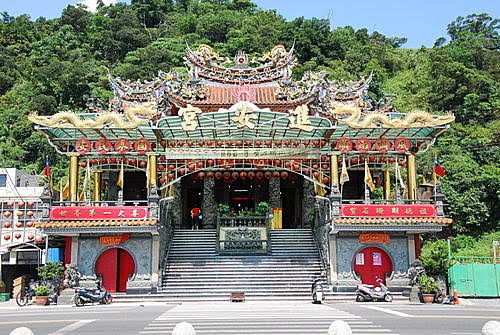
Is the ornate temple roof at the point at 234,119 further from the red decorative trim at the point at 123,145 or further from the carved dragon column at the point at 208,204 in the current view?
the carved dragon column at the point at 208,204

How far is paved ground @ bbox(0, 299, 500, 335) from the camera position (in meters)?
9.88

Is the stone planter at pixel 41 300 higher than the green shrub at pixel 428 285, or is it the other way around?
the green shrub at pixel 428 285

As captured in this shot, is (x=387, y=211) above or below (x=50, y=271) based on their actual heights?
above

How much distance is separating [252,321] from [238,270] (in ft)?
27.4

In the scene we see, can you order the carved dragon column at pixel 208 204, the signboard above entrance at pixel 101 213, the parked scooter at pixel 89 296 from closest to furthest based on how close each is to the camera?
the parked scooter at pixel 89 296, the signboard above entrance at pixel 101 213, the carved dragon column at pixel 208 204

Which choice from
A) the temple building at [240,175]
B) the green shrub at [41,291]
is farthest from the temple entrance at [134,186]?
the green shrub at [41,291]

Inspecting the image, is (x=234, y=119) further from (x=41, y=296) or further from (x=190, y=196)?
(x=41, y=296)

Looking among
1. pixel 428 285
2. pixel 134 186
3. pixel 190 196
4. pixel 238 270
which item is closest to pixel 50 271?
pixel 238 270

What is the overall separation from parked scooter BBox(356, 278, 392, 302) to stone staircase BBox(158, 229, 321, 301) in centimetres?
187

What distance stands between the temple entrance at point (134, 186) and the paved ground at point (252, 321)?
10.3m

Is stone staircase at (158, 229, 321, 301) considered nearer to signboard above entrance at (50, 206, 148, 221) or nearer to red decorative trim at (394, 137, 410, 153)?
signboard above entrance at (50, 206, 148, 221)

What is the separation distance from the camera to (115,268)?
19281 millimetres

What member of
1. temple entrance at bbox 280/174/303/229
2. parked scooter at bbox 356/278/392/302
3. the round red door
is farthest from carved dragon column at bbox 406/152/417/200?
temple entrance at bbox 280/174/303/229

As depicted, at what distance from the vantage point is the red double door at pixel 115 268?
63.1 feet
